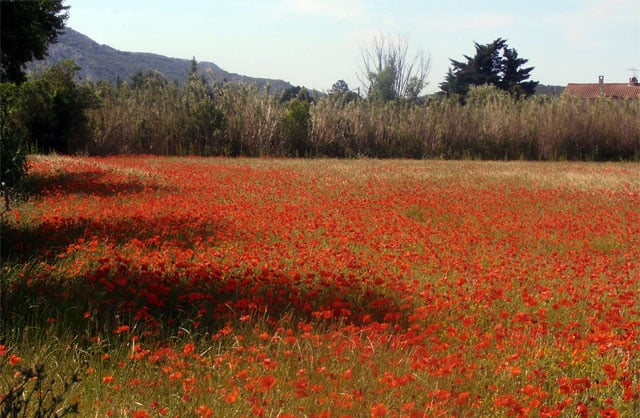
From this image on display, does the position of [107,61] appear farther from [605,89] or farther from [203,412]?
[203,412]

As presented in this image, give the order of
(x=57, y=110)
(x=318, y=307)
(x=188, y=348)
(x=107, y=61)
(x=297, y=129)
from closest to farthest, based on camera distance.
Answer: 1. (x=188, y=348)
2. (x=318, y=307)
3. (x=57, y=110)
4. (x=297, y=129)
5. (x=107, y=61)

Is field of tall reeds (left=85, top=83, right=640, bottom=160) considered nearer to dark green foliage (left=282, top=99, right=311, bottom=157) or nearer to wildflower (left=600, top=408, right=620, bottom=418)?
dark green foliage (left=282, top=99, right=311, bottom=157)

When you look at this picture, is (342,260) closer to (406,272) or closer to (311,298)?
(406,272)

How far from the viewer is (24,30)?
879 cm

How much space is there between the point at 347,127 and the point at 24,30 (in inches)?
637

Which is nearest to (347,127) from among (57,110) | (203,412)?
(57,110)

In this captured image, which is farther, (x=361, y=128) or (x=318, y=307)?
(x=361, y=128)

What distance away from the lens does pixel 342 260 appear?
6.27 m

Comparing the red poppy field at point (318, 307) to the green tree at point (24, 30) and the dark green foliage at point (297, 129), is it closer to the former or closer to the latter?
the green tree at point (24, 30)

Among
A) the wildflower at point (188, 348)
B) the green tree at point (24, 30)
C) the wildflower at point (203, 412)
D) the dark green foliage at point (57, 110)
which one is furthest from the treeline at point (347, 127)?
the wildflower at point (203, 412)

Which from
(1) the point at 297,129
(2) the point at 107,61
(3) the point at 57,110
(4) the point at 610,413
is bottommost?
(4) the point at 610,413

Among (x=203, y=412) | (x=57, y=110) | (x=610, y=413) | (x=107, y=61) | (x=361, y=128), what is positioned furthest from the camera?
(x=107, y=61)

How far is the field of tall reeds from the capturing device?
74.3 feet

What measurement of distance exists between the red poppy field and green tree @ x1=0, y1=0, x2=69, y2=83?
6.73 feet
